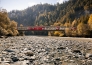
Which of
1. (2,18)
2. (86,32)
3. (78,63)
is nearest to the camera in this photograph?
(78,63)

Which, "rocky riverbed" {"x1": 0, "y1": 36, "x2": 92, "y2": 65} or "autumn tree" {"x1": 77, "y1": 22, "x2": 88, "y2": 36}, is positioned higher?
"autumn tree" {"x1": 77, "y1": 22, "x2": 88, "y2": 36}

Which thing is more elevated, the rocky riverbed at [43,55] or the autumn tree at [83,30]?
the autumn tree at [83,30]

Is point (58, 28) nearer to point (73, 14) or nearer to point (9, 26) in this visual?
point (9, 26)

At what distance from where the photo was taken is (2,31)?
4769 centimetres

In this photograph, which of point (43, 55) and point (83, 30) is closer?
point (43, 55)

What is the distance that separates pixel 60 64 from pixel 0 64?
12.7ft

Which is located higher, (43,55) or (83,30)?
(83,30)

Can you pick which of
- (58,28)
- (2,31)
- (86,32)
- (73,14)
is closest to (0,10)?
(2,31)

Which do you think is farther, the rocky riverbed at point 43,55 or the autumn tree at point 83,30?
the autumn tree at point 83,30

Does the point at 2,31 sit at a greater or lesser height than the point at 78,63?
greater

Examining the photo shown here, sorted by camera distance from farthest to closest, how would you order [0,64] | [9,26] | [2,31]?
[9,26] < [2,31] < [0,64]

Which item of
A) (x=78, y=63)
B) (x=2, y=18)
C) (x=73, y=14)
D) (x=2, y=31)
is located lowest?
(x=78, y=63)

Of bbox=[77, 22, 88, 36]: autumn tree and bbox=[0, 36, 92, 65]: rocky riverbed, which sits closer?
bbox=[0, 36, 92, 65]: rocky riverbed

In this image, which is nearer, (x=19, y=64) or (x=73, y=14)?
(x=19, y=64)
